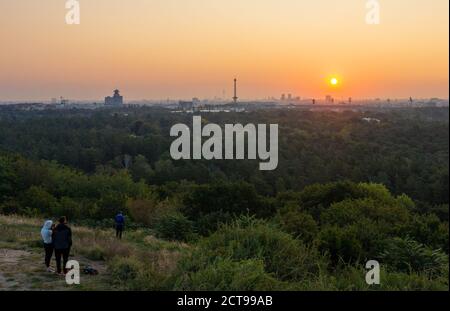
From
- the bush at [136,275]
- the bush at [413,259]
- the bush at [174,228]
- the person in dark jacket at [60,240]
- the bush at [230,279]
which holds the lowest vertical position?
the bush at [174,228]

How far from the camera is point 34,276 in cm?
1055

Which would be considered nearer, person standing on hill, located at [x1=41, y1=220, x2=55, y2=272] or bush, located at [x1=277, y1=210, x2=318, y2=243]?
person standing on hill, located at [x1=41, y1=220, x2=55, y2=272]

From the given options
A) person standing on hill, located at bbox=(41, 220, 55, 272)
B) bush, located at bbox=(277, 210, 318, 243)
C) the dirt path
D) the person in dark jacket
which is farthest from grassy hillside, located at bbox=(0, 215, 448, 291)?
bush, located at bbox=(277, 210, 318, 243)

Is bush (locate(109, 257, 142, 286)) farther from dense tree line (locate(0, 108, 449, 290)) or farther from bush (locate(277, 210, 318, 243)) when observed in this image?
bush (locate(277, 210, 318, 243))

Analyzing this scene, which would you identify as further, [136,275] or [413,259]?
[413,259]

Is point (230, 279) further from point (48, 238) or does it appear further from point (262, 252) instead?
point (48, 238)

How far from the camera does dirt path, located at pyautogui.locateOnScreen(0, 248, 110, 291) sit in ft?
32.2

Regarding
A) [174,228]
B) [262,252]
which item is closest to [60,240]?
[262,252]

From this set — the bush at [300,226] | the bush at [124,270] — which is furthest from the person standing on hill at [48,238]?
the bush at [300,226]

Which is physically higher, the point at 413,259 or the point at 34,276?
the point at 34,276

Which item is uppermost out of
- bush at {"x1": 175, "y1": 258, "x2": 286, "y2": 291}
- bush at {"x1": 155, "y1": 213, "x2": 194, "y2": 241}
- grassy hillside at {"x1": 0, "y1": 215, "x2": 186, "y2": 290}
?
bush at {"x1": 175, "y1": 258, "x2": 286, "y2": 291}

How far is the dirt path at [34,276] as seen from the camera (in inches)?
386

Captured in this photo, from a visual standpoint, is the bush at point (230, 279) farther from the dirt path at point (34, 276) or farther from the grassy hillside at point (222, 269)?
the dirt path at point (34, 276)
